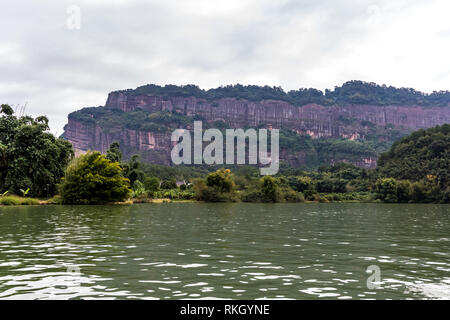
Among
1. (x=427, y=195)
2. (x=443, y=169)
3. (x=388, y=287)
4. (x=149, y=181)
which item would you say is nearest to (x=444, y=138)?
(x=443, y=169)

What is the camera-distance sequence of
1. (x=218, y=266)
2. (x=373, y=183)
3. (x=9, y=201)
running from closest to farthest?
(x=218, y=266), (x=9, y=201), (x=373, y=183)

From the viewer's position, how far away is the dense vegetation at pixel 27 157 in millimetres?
61625

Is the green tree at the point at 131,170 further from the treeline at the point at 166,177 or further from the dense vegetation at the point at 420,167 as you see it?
the dense vegetation at the point at 420,167

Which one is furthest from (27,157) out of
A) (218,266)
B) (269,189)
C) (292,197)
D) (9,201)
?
(292,197)

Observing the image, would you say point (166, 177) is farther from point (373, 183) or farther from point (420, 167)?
point (420, 167)

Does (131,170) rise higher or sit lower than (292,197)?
higher

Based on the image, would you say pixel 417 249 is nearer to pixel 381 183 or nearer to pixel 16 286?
pixel 16 286

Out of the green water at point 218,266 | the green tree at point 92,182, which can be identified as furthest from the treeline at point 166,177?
the green water at point 218,266

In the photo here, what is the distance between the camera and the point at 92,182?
206 feet

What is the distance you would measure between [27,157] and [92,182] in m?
11.0

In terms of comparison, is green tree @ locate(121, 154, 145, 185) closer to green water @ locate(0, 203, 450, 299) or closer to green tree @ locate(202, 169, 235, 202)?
green tree @ locate(202, 169, 235, 202)

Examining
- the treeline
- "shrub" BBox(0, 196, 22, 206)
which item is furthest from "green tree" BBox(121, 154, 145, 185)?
"shrub" BBox(0, 196, 22, 206)

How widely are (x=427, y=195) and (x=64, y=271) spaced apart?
349 ft
